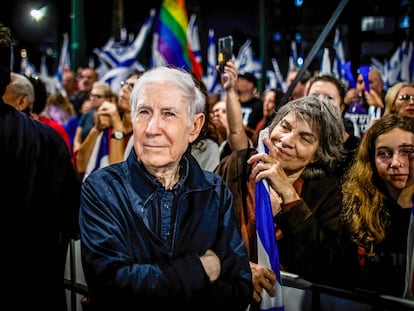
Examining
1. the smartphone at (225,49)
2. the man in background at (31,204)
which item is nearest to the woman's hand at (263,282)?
the man in background at (31,204)

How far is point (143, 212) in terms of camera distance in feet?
7.04

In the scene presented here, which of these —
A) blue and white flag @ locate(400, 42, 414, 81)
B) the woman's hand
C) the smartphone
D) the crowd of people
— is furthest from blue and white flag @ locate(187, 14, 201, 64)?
the woman's hand

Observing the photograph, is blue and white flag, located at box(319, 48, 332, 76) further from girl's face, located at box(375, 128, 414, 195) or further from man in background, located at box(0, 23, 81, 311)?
man in background, located at box(0, 23, 81, 311)

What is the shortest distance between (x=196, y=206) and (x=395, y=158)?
1.19 meters

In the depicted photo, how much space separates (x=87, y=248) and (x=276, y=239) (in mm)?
998

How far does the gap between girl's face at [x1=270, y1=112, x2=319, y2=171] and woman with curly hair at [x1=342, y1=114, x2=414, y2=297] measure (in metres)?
0.31

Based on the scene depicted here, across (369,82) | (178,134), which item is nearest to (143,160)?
(178,134)

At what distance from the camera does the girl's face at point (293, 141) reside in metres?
2.78

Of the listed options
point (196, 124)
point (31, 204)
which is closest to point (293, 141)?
point (196, 124)

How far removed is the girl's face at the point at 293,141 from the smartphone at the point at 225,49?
3.01 ft

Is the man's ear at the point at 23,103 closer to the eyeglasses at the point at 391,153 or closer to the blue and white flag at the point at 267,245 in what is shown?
the blue and white flag at the point at 267,245

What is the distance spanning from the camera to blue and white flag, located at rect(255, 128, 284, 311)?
2.51 metres

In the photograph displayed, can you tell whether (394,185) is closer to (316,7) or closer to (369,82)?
(369,82)

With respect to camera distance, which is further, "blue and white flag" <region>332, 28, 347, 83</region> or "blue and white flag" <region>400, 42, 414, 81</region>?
"blue and white flag" <region>400, 42, 414, 81</region>
